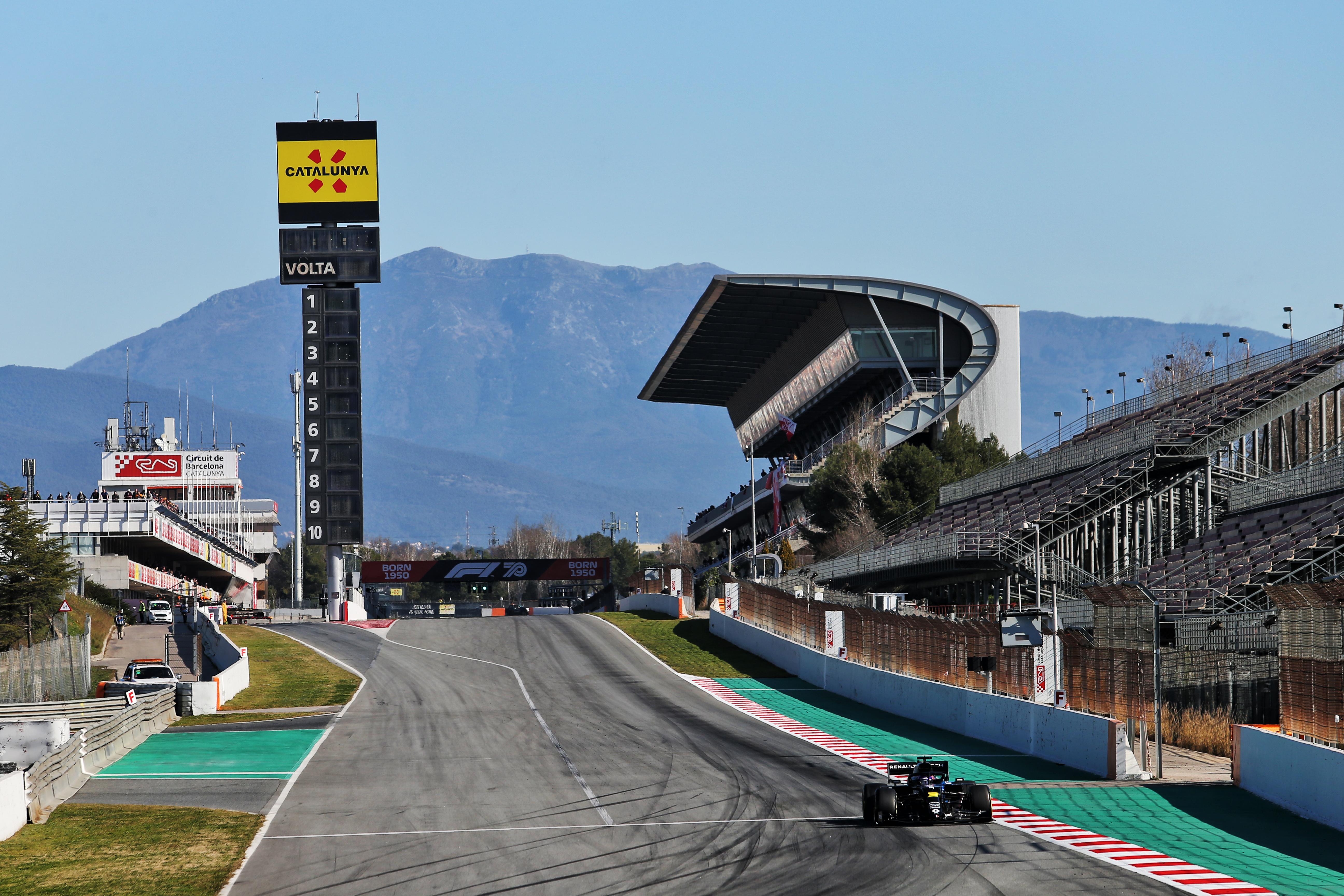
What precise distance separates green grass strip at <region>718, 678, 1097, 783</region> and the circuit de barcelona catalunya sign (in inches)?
2393

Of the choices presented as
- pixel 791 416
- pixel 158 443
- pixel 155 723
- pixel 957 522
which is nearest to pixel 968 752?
pixel 155 723

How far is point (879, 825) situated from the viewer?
858 inches

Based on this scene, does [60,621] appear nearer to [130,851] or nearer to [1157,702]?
[130,851]

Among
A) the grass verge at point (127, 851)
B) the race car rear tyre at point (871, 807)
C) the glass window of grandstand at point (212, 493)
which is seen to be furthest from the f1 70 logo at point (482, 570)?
the race car rear tyre at point (871, 807)

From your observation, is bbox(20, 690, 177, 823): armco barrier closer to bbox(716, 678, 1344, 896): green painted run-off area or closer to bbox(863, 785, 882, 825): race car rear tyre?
bbox(863, 785, 882, 825): race car rear tyre

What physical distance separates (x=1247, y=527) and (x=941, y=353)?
4602cm

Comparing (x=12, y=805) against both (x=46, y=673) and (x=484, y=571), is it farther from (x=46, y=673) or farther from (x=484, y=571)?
(x=484, y=571)

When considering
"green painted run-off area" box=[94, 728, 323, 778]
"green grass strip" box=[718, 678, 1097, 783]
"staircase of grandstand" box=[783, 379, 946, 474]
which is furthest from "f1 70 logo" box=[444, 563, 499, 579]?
"green painted run-off area" box=[94, 728, 323, 778]

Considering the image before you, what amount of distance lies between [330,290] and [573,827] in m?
62.9

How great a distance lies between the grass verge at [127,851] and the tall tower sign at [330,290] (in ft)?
177

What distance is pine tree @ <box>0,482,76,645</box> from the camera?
222 feet

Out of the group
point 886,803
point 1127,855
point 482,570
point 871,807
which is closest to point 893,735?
point 871,807

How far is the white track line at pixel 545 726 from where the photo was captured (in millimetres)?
24594

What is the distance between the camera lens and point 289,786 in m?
A: 28.0
